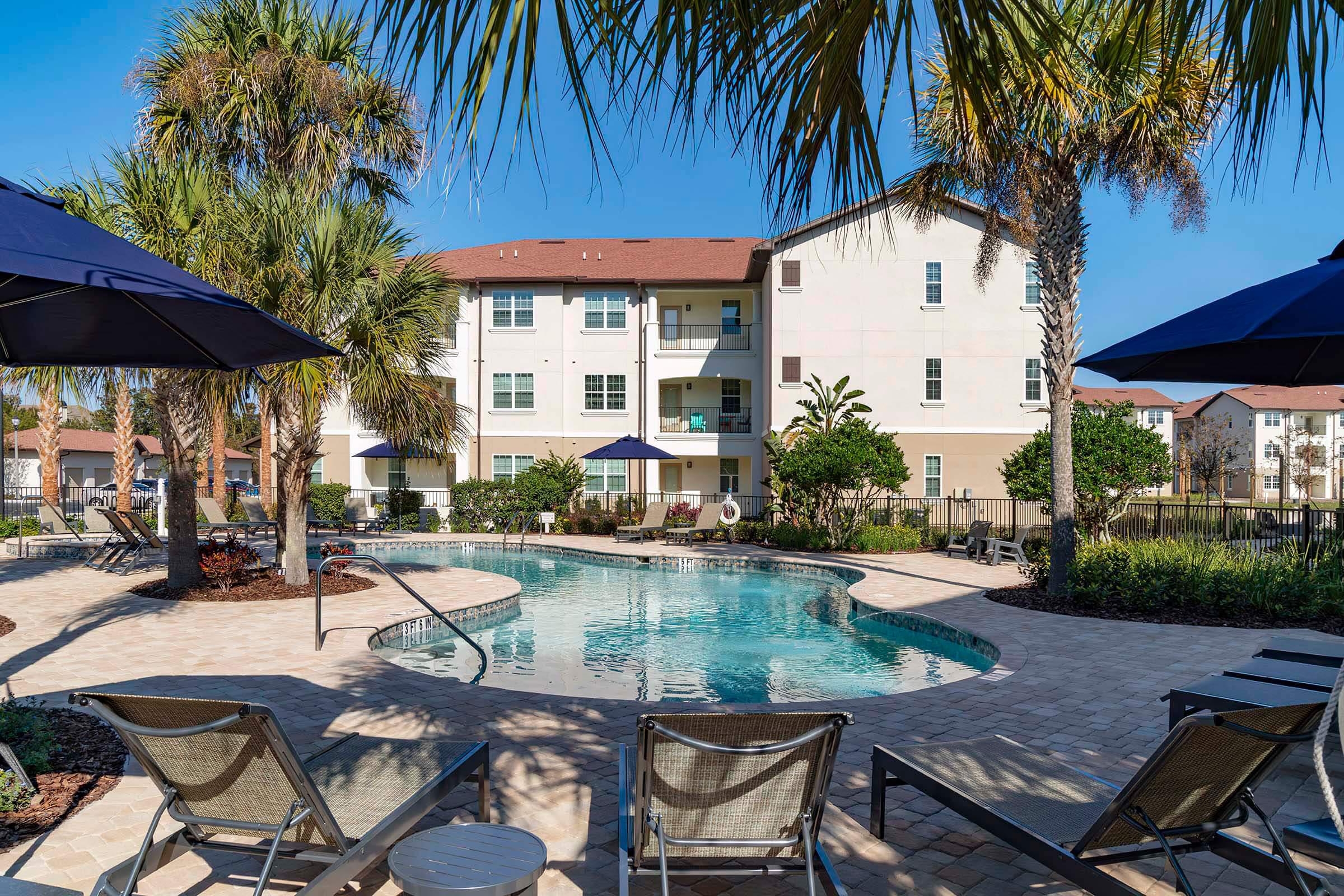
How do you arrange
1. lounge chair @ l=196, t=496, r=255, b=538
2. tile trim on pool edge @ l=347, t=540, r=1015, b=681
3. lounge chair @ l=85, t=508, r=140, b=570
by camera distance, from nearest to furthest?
tile trim on pool edge @ l=347, t=540, r=1015, b=681 → lounge chair @ l=85, t=508, r=140, b=570 → lounge chair @ l=196, t=496, r=255, b=538

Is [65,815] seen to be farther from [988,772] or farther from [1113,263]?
[1113,263]

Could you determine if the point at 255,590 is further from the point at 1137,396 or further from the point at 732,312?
the point at 1137,396

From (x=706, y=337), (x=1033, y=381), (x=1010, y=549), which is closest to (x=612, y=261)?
(x=706, y=337)

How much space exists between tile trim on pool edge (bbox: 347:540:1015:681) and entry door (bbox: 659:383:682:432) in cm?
992

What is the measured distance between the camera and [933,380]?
26422 millimetres

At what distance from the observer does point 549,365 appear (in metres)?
29.0

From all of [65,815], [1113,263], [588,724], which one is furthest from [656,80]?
[588,724]

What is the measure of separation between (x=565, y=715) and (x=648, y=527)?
15.9 m

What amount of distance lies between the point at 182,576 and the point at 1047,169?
43.1ft

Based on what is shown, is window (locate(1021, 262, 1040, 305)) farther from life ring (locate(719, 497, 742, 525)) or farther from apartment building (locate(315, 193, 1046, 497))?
life ring (locate(719, 497, 742, 525))

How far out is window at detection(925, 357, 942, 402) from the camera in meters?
26.3

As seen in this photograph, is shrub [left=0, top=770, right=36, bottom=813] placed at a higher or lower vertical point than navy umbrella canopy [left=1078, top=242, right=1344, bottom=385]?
lower

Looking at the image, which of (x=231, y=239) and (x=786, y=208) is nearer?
(x=786, y=208)

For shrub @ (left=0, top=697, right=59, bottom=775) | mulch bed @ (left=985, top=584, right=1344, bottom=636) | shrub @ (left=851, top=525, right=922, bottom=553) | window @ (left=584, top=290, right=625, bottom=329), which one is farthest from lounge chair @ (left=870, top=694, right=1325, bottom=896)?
window @ (left=584, top=290, right=625, bottom=329)
